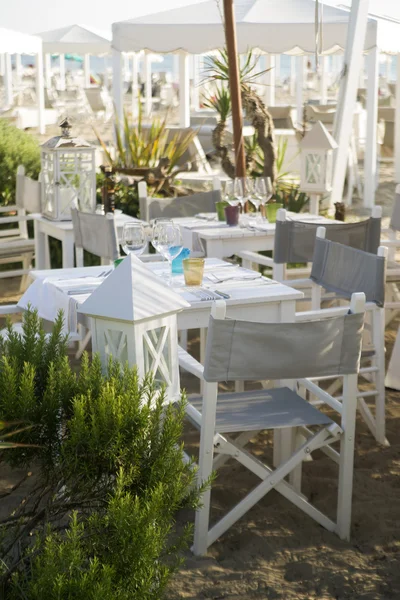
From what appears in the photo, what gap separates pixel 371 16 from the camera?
9328 mm

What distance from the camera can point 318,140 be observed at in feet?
17.7

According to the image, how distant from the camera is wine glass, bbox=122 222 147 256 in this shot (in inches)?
128

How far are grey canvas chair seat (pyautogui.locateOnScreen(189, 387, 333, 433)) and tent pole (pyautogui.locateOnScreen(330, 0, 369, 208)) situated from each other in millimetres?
5745

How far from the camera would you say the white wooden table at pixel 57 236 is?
4.77 metres

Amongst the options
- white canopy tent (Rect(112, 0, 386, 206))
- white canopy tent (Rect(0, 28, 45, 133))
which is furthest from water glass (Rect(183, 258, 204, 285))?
white canopy tent (Rect(0, 28, 45, 133))

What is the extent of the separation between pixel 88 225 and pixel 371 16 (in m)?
Result: 6.13

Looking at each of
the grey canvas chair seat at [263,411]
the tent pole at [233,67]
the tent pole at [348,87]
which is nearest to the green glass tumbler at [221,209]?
the tent pole at [233,67]

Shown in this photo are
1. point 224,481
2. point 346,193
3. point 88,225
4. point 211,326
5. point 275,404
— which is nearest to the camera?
point 211,326

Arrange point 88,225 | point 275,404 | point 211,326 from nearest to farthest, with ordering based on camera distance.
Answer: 1. point 211,326
2. point 275,404
3. point 88,225

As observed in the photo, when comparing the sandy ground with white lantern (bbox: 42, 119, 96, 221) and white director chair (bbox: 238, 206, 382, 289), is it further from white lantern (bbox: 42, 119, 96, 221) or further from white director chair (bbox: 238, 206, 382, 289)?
white lantern (bbox: 42, 119, 96, 221)

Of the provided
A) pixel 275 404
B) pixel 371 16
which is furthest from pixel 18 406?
pixel 371 16

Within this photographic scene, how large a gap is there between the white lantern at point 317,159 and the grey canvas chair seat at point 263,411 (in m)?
2.65

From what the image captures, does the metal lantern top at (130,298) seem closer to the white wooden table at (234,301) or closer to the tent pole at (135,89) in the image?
the white wooden table at (234,301)

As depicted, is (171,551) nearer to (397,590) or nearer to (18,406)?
(18,406)
